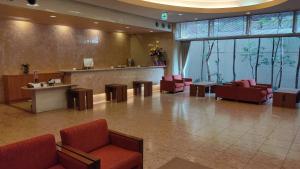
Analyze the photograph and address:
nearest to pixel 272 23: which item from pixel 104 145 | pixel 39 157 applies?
pixel 104 145

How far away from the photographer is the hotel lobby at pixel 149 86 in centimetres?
304

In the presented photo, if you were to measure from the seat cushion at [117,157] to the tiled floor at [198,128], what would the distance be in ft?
2.19

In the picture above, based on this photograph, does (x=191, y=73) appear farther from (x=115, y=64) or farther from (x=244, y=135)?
(x=244, y=135)

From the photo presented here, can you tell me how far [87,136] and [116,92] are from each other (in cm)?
546

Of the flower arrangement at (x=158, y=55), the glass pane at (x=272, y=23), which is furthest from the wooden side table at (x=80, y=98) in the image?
the glass pane at (x=272, y=23)

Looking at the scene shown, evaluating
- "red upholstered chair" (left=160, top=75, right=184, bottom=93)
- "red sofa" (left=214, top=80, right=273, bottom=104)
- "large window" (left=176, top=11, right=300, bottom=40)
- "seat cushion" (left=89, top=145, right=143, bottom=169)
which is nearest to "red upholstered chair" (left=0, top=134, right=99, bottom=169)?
"seat cushion" (left=89, top=145, right=143, bottom=169)

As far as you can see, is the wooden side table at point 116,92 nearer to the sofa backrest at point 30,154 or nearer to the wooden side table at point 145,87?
the wooden side table at point 145,87

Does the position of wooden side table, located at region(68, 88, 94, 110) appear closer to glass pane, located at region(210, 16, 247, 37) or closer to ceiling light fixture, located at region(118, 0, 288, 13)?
ceiling light fixture, located at region(118, 0, 288, 13)

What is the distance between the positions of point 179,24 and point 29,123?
28.3ft

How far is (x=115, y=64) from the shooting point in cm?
1241

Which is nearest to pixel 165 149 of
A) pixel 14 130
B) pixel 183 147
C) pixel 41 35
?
pixel 183 147

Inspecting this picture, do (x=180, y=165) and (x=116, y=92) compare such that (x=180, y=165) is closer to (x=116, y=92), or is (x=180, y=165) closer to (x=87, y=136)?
(x=87, y=136)

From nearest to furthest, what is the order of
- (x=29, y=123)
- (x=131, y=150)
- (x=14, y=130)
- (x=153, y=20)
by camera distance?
(x=131, y=150) < (x=14, y=130) < (x=29, y=123) < (x=153, y=20)

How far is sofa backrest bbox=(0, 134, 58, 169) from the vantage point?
Answer: 84.4 inches
